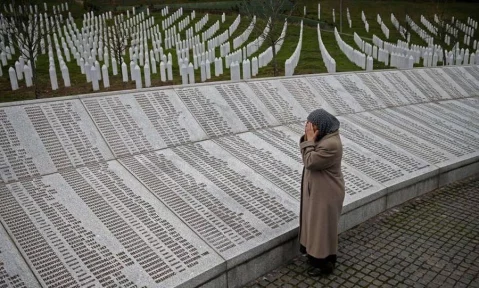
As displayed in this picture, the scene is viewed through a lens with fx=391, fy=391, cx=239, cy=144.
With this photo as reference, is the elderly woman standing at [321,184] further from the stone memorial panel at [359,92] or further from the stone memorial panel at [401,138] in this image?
the stone memorial panel at [359,92]

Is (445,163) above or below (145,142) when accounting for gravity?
below

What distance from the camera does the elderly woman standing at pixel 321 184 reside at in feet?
13.4

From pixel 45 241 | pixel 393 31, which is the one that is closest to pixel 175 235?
pixel 45 241

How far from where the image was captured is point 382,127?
7.81m

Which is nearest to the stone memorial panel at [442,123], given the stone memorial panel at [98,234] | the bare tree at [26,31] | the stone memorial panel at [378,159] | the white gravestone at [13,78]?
the stone memorial panel at [378,159]

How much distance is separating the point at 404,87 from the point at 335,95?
239 cm

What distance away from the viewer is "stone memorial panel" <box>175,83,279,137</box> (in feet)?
22.1

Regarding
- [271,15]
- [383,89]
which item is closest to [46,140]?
[383,89]

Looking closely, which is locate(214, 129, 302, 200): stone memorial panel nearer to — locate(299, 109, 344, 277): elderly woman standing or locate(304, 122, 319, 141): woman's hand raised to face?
locate(299, 109, 344, 277): elderly woman standing

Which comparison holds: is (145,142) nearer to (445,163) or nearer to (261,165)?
(261,165)

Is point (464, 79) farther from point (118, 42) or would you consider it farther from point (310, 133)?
point (118, 42)

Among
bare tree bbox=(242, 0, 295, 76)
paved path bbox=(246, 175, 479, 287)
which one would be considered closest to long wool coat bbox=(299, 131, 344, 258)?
paved path bbox=(246, 175, 479, 287)

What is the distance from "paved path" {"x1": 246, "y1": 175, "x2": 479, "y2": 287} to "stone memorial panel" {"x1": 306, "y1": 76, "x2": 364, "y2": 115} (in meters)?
2.66

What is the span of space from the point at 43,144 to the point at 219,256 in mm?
2900
